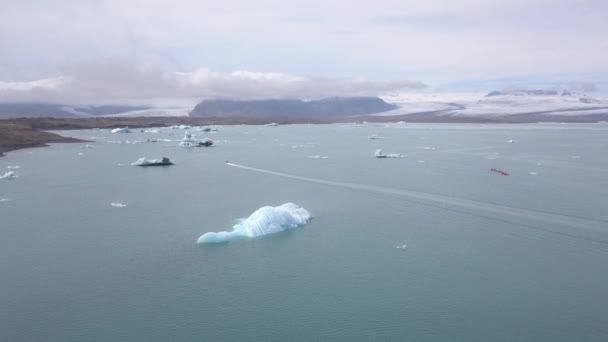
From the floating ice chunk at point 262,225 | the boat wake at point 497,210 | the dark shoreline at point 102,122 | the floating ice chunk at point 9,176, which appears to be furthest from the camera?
the dark shoreline at point 102,122

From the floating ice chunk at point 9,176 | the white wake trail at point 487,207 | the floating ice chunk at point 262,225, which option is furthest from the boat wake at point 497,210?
the floating ice chunk at point 9,176

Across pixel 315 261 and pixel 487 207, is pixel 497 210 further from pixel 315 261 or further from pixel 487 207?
pixel 315 261

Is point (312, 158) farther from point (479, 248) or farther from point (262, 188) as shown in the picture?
point (479, 248)

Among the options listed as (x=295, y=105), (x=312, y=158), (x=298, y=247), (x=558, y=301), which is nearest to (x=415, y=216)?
(x=298, y=247)

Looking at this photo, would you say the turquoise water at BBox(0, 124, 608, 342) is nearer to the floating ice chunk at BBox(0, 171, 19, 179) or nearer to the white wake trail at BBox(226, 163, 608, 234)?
the white wake trail at BBox(226, 163, 608, 234)

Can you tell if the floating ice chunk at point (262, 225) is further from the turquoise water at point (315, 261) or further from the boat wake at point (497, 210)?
the boat wake at point (497, 210)

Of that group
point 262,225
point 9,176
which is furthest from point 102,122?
point 262,225

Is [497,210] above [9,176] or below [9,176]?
below
